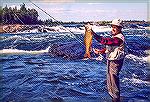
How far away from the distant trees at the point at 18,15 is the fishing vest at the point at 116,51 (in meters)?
1.52

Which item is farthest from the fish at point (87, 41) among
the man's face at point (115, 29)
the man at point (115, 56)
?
the man's face at point (115, 29)

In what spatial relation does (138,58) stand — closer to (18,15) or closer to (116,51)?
(116,51)

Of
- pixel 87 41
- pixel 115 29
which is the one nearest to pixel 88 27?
pixel 87 41

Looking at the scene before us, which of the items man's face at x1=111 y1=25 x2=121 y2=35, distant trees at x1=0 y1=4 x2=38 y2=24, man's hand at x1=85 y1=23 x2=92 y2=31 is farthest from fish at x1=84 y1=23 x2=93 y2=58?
distant trees at x1=0 y1=4 x2=38 y2=24

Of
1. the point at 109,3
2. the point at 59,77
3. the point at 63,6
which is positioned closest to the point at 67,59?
the point at 59,77

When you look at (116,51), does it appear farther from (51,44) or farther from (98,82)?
(51,44)

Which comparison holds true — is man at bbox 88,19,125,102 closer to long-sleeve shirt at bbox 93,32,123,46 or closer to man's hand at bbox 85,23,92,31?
long-sleeve shirt at bbox 93,32,123,46

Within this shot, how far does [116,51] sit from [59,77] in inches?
45.7

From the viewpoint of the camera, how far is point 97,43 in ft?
15.5

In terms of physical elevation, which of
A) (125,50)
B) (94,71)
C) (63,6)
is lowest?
(94,71)

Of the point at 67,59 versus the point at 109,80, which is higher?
the point at 67,59

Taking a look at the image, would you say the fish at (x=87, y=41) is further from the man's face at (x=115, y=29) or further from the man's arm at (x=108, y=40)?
the man's face at (x=115, y=29)

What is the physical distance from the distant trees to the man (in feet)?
4.21

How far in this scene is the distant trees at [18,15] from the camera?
498 centimetres
